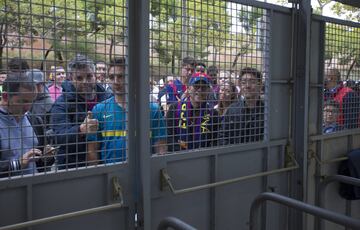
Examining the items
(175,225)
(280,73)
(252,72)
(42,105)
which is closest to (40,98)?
(42,105)

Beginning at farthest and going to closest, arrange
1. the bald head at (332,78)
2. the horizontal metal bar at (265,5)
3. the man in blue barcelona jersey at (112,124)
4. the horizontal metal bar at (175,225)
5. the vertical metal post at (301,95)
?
the bald head at (332,78)
the vertical metal post at (301,95)
the horizontal metal bar at (265,5)
the man in blue barcelona jersey at (112,124)
the horizontal metal bar at (175,225)

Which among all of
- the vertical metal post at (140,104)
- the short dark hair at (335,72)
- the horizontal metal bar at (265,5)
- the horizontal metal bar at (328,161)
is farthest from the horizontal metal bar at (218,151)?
the horizontal metal bar at (265,5)

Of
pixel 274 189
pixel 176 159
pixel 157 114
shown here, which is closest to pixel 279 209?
pixel 274 189

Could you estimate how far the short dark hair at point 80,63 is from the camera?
7.23ft

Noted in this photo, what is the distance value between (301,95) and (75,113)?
2.07 m

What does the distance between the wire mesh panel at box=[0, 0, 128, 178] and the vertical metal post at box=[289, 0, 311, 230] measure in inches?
67.8

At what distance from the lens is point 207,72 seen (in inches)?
110

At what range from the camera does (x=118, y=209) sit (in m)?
2.49

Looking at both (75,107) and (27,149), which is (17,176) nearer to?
(27,149)

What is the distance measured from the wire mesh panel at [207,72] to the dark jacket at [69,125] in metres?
0.49

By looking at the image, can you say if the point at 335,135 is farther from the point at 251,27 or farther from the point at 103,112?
the point at 103,112

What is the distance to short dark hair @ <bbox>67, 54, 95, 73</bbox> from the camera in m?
2.20

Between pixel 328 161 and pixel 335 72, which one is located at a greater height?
pixel 335 72

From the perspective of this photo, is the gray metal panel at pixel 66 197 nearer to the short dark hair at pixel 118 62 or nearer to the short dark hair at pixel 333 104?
the short dark hair at pixel 118 62
